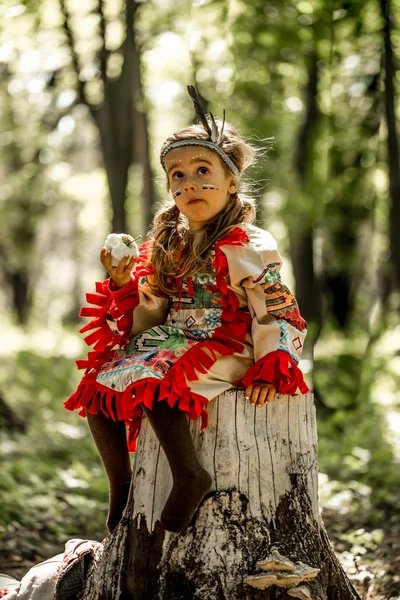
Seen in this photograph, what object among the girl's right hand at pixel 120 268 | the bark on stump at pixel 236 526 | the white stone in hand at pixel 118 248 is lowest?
the bark on stump at pixel 236 526

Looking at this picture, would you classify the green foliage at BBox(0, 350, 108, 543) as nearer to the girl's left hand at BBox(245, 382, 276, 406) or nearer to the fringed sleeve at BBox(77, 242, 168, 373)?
the fringed sleeve at BBox(77, 242, 168, 373)

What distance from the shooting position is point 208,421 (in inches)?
118

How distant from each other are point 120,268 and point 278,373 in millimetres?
827

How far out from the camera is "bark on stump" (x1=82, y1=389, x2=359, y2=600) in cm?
286

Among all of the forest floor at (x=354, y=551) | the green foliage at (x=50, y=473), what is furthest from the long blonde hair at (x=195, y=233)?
the green foliage at (x=50, y=473)

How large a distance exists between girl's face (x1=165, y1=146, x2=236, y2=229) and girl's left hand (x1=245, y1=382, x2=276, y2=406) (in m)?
0.78

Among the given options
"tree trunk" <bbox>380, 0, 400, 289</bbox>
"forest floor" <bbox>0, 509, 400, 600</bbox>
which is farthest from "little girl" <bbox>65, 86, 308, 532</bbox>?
"tree trunk" <bbox>380, 0, 400, 289</bbox>

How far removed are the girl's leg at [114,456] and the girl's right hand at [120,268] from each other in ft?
1.93

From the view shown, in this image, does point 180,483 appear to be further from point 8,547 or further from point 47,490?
point 47,490

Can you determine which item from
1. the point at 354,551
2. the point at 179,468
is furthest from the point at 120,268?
the point at 354,551

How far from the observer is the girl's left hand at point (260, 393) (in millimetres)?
2939

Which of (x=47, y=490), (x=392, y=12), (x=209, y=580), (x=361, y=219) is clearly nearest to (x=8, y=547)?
(x=47, y=490)

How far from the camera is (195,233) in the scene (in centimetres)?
333

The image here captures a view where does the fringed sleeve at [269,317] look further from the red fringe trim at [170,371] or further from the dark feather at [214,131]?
the dark feather at [214,131]
